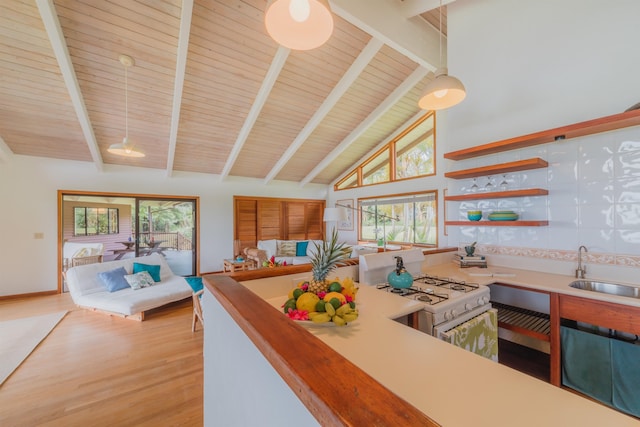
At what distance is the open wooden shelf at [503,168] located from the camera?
229 centimetres

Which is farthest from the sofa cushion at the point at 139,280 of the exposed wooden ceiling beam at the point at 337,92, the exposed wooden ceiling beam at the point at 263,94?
the exposed wooden ceiling beam at the point at 337,92

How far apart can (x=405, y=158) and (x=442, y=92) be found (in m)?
3.61

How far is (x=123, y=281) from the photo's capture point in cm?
380

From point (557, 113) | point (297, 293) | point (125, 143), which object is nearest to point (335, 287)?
point (297, 293)

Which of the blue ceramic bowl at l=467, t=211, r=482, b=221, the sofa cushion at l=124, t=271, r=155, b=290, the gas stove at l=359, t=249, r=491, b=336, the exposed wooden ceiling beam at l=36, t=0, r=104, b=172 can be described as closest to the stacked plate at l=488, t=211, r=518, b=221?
the blue ceramic bowl at l=467, t=211, r=482, b=221

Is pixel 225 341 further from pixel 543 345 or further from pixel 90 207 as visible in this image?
pixel 90 207

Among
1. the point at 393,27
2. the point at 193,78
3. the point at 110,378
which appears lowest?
the point at 110,378

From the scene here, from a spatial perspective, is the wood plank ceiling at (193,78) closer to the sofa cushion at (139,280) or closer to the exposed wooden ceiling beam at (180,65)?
the exposed wooden ceiling beam at (180,65)

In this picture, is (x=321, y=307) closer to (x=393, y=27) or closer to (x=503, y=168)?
(x=503, y=168)

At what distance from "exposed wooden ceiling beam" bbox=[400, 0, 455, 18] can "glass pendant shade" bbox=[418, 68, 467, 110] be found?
1379 millimetres

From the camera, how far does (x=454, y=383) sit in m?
0.75

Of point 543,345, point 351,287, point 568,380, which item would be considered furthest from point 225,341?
point 543,345

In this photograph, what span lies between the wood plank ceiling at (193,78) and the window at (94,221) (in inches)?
40.0

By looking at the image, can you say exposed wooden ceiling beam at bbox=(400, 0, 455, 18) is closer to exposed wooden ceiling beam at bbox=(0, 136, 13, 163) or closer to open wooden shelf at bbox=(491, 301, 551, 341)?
open wooden shelf at bbox=(491, 301, 551, 341)
